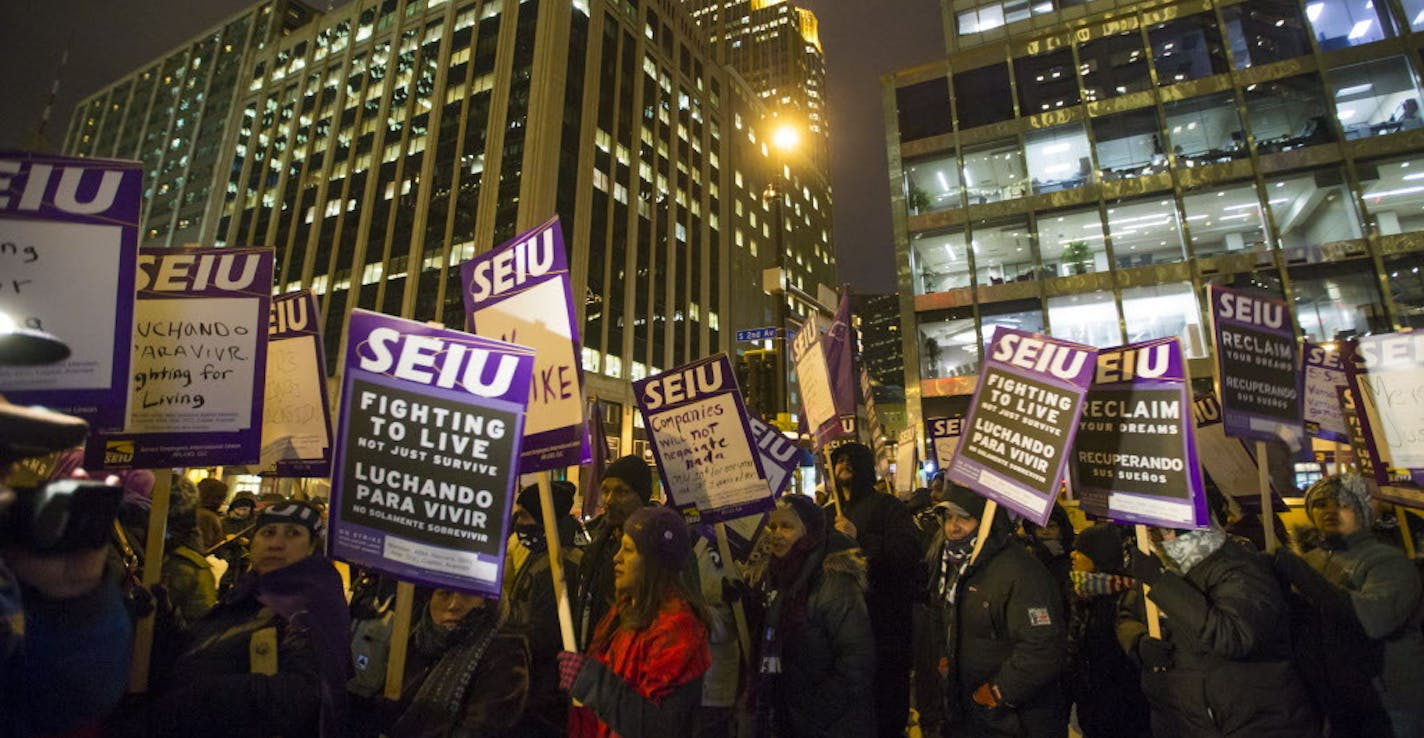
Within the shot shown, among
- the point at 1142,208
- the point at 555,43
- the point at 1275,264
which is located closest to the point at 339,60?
the point at 555,43

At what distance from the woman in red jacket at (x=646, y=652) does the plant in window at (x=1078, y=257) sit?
25.9 m

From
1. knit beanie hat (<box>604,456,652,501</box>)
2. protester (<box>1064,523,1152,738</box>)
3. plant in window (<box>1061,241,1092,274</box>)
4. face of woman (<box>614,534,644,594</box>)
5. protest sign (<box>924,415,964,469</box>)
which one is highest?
plant in window (<box>1061,241,1092,274</box>)

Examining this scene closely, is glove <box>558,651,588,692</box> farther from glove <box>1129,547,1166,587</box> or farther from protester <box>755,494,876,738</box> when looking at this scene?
glove <box>1129,547,1166,587</box>

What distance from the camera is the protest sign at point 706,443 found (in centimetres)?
475

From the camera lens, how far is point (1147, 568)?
3.67m

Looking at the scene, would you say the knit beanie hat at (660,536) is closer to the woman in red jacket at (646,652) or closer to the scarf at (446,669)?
the woman in red jacket at (646,652)

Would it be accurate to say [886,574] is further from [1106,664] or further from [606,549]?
[606,549]

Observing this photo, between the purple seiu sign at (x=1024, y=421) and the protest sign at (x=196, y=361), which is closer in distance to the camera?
the protest sign at (x=196, y=361)

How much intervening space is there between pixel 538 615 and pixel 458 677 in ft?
2.79

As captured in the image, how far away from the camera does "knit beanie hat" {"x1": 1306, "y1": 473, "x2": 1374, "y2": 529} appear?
14.0ft

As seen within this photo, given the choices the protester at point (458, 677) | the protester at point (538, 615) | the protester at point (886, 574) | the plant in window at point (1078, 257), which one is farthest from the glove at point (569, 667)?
the plant in window at point (1078, 257)

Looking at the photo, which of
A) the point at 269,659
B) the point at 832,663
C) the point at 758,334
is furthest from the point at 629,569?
the point at 758,334

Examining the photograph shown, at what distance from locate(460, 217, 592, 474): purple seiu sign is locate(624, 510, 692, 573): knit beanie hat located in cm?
87

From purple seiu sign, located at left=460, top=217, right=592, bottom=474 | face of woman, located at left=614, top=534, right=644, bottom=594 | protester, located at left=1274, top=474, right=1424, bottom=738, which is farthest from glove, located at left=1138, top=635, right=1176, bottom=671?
purple seiu sign, located at left=460, top=217, right=592, bottom=474
